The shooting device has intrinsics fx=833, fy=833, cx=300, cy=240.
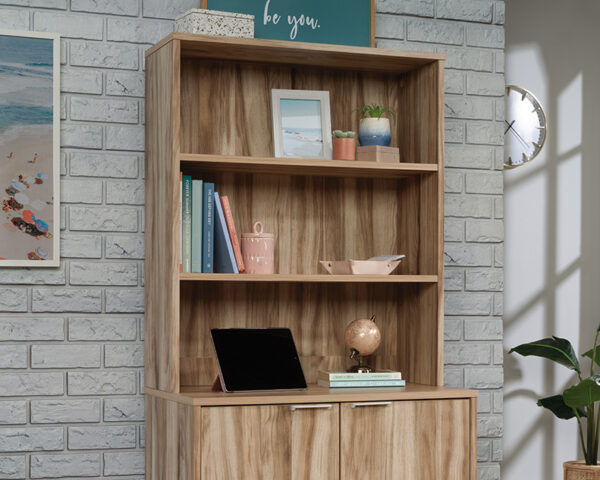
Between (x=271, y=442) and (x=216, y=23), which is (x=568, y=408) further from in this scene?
(x=216, y=23)

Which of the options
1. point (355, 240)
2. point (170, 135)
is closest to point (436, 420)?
point (355, 240)

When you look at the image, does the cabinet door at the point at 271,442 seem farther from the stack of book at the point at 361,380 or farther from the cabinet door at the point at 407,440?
the stack of book at the point at 361,380

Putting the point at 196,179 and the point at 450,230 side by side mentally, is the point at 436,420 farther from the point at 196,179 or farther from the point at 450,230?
the point at 196,179

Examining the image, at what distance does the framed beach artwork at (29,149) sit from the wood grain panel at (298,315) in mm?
488

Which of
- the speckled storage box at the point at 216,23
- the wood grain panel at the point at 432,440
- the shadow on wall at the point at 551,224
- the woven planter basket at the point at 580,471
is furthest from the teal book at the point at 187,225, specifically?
the woven planter basket at the point at 580,471

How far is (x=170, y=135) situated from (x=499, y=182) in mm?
1255

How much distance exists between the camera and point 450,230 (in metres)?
2.96

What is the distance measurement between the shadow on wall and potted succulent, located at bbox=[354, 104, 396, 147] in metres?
1.03

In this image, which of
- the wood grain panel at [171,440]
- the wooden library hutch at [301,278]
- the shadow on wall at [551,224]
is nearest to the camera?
the wood grain panel at [171,440]

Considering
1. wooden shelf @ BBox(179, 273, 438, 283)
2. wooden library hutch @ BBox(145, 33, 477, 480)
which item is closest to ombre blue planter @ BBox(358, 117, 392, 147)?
wooden library hutch @ BBox(145, 33, 477, 480)

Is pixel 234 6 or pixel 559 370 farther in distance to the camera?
pixel 559 370

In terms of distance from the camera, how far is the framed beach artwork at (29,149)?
254cm

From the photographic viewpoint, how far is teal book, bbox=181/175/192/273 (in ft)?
8.20

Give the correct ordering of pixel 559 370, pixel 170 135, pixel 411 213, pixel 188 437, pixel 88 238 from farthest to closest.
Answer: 1. pixel 559 370
2. pixel 411 213
3. pixel 88 238
4. pixel 170 135
5. pixel 188 437
